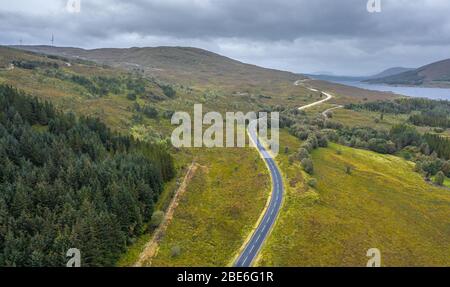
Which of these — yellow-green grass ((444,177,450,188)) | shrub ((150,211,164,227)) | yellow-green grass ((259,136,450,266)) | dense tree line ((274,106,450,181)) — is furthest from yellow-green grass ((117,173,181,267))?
yellow-green grass ((444,177,450,188))

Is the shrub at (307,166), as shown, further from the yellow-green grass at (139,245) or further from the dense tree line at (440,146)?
the dense tree line at (440,146)

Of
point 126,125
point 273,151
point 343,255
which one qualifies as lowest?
point 343,255

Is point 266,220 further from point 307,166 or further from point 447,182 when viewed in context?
point 447,182

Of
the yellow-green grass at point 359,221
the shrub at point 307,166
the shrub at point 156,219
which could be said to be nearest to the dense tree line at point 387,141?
the shrub at point 307,166

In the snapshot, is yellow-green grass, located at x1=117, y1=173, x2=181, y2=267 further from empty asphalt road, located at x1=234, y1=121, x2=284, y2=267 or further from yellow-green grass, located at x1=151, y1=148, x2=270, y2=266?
empty asphalt road, located at x1=234, y1=121, x2=284, y2=267

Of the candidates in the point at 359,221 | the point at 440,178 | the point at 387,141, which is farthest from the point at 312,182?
the point at 387,141
